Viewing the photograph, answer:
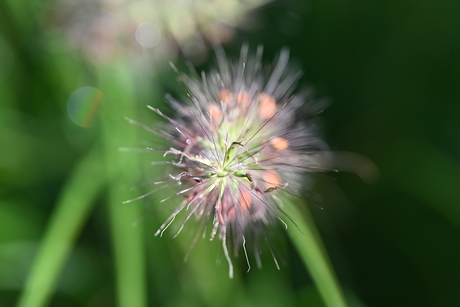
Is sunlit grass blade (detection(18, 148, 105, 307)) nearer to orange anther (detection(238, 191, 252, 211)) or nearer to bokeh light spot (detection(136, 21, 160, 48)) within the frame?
bokeh light spot (detection(136, 21, 160, 48))

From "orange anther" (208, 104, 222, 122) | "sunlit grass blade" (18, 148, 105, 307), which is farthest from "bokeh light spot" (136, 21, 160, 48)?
"orange anther" (208, 104, 222, 122)

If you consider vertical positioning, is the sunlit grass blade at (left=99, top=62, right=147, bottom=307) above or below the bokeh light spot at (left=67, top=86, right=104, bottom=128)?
below

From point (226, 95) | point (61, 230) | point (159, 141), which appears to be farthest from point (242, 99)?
→ point (61, 230)

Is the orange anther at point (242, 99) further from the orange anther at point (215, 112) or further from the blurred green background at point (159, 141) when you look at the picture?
the blurred green background at point (159, 141)

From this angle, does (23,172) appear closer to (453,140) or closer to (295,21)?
(295,21)

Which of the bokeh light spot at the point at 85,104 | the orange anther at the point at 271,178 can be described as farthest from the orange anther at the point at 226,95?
the bokeh light spot at the point at 85,104

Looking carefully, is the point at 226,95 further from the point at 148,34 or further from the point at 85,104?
the point at 85,104

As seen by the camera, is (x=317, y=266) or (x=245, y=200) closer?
(x=245, y=200)
